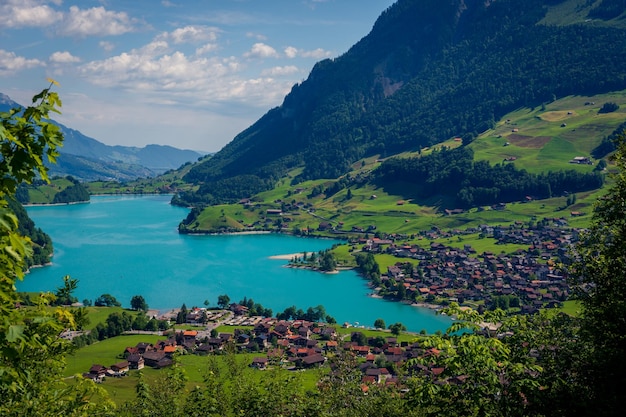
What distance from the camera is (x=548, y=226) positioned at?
14225cm

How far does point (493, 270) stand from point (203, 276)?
210 feet

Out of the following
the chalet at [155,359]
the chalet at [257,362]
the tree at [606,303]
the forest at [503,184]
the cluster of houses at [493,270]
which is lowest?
the cluster of houses at [493,270]

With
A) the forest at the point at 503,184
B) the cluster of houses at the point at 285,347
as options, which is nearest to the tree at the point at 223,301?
the cluster of houses at the point at 285,347

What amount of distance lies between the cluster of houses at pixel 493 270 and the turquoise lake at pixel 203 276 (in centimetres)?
939

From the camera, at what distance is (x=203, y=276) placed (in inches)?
4870

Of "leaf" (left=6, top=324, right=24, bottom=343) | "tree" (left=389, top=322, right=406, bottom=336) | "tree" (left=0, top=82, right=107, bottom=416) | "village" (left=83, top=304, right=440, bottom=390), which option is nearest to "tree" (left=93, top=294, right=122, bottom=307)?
"village" (left=83, top=304, right=440, bottom=390)

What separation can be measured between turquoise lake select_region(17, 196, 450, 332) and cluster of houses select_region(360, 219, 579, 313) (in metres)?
9.39

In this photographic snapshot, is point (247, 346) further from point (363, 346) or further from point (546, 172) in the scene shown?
point (546, 172)

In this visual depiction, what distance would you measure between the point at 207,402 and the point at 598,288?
11.4m

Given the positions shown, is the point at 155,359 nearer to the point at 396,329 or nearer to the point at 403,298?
the point at 396,329

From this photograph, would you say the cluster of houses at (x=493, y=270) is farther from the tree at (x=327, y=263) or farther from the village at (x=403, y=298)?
the tree at (x=327, y=263)

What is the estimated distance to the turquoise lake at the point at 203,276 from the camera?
3991 inches

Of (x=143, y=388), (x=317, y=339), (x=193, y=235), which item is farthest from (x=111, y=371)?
(x=193, y=235)

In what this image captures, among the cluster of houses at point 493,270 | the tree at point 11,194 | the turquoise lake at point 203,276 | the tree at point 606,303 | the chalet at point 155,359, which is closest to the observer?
the tree at point 11,194
